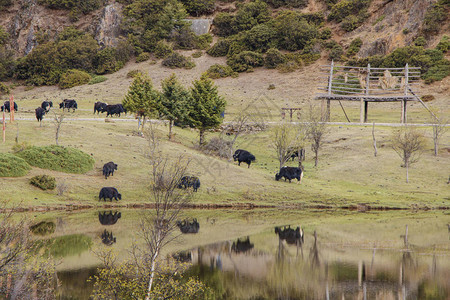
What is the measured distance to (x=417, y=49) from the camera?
302 feet

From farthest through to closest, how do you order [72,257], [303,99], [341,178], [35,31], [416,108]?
[35,31]
[303,99]
[416,108]
[341,178]
[72,257]

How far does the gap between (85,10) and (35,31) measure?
12284 mm

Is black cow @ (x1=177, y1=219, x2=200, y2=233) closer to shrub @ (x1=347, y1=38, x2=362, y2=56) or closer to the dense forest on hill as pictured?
the dense forest on hill

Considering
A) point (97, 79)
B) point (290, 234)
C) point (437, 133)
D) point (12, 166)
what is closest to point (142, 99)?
point (12, 166)

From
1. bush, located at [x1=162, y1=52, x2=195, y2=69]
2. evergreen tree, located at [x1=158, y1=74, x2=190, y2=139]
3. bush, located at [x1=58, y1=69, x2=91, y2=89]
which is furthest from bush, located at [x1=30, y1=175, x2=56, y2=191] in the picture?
bush, located at [x1=162, y1=52, x2=195, y2=69]

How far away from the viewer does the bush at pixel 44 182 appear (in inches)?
1603

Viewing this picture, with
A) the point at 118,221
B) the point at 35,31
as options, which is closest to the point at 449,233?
the point at 118,221

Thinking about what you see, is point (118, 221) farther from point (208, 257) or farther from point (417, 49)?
point (417, 49)

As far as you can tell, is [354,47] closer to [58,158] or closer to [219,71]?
[219,71]

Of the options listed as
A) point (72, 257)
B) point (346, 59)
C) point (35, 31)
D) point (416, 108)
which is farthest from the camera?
point (35, 31)

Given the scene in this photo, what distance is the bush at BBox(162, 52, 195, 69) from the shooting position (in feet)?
339

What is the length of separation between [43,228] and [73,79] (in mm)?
70484

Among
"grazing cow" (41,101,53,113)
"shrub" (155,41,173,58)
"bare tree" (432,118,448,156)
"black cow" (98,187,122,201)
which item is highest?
"shrub" (155,41,173,58)

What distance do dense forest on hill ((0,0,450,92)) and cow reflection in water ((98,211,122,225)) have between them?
6396cm
